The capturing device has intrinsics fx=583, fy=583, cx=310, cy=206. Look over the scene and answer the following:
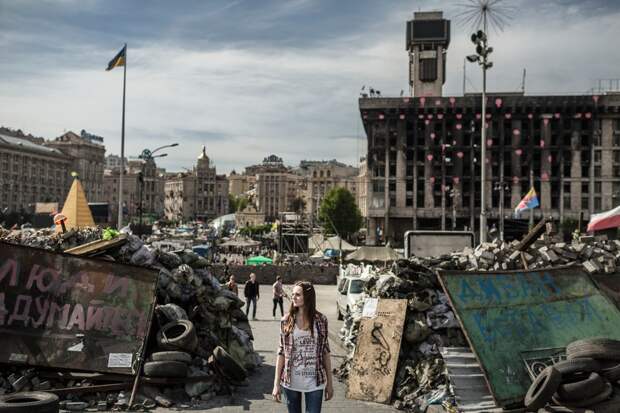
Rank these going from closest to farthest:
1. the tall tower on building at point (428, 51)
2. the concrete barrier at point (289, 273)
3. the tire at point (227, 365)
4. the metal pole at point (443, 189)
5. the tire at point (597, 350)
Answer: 1. the tire at point (597, 350)
2. the tire at point (227, 365)
3. the concrete barrier at point (289, 273)
4. the metal pole at point (443, 189)
5. the tall tower on building at point (428, 51)

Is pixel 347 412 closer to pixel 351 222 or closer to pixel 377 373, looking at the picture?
pixel 377 373

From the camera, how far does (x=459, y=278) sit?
9789mm

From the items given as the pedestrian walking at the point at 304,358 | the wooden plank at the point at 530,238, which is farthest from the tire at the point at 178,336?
the wooden plank at the point at 530,238

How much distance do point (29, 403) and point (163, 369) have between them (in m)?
2.51

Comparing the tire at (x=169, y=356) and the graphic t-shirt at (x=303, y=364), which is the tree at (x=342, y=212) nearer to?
the tire at (x=169, y=356)

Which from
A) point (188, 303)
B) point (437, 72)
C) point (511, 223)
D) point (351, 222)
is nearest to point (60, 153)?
point (351, 222)

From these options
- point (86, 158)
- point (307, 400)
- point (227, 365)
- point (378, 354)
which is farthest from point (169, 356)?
point (86, 158)

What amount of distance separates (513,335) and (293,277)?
32.5 m

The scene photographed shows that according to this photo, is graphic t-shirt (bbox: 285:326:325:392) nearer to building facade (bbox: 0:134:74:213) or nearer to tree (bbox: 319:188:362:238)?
tree (bbox: 319:188:362:238)

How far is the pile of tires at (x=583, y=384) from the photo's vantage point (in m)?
7.47

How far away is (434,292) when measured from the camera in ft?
35.1

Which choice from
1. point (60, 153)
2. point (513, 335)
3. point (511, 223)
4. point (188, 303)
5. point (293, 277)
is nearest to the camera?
point (513, 335)

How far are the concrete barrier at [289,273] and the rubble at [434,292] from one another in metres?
28.5

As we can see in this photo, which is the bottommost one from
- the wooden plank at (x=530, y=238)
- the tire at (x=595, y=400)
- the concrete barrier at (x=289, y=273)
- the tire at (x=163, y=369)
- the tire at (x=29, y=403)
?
the concrete barrier at (x=289, y=273)
